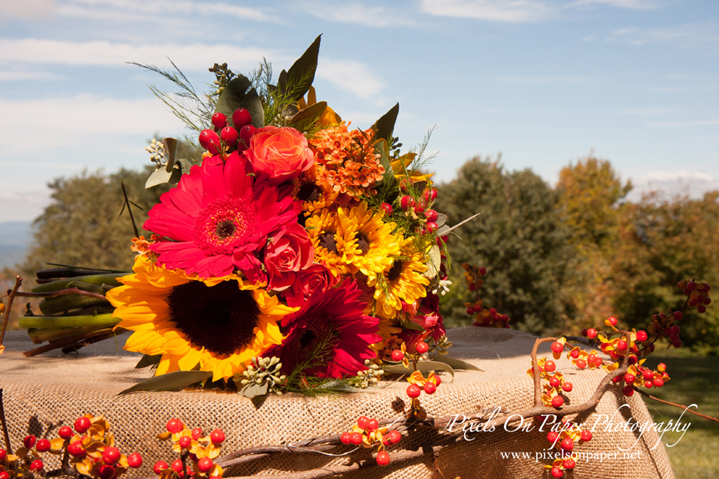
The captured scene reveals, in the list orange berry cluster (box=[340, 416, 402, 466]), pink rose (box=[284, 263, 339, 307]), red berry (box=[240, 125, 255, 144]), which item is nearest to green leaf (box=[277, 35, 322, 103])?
red berry (box=[240, 125, 255, 144])

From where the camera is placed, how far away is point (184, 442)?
801 millimetres

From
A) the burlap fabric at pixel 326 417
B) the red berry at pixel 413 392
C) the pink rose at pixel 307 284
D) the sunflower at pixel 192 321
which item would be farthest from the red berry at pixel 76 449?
the red berry at pixel 413 392

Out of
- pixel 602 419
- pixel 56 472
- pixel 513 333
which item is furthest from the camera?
pixel 513 333

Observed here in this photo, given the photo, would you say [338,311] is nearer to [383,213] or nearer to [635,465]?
[383,213]

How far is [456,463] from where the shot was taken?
108 centimetres

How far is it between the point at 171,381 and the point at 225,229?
0.33m

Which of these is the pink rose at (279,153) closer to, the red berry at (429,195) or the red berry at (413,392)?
the red berry at (429,195)

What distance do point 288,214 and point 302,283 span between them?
6.0 inches

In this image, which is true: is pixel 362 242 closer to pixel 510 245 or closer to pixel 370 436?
pixel 370 436

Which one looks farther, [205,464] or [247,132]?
[247,132]

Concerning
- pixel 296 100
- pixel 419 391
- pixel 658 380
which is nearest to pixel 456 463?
pixel 419 391

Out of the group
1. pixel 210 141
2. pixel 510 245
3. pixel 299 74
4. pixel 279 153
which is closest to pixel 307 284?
pixel 279 153

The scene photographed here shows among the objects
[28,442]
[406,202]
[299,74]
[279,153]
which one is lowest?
[28,442]

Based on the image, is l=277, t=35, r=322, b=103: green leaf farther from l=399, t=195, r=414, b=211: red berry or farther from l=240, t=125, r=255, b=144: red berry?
l=399, t=195, r=414, b=211: red berry
